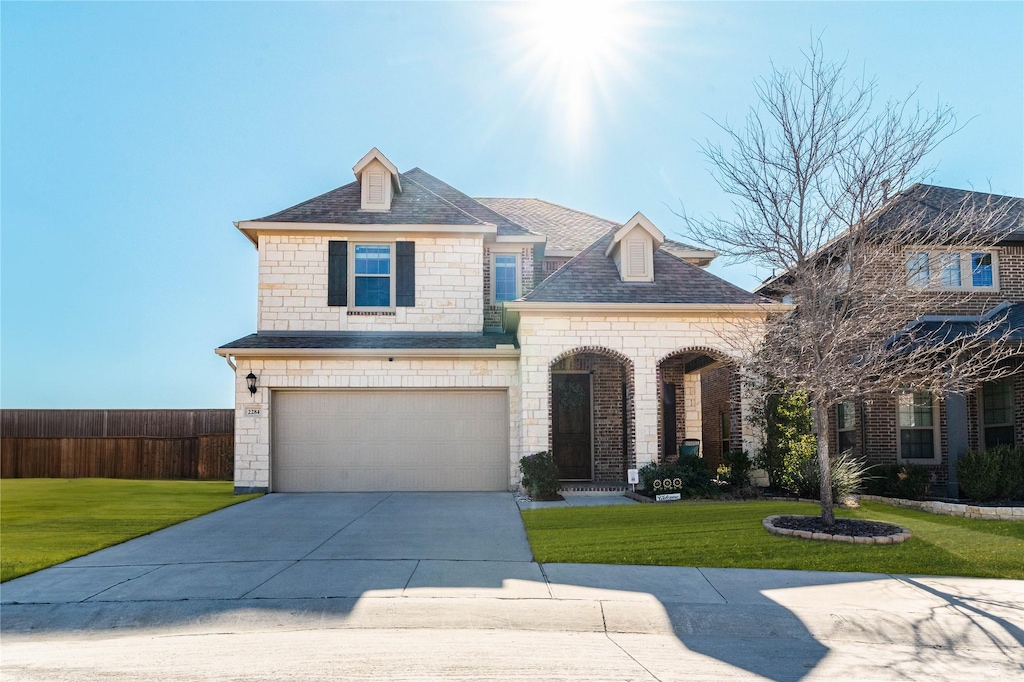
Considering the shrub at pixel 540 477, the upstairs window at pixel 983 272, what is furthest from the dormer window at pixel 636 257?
the upstairs window at pixel 983 272

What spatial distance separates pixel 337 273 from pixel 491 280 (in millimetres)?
3665

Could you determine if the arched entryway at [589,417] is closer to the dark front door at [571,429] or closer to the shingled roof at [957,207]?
the dark front door at [571,429]

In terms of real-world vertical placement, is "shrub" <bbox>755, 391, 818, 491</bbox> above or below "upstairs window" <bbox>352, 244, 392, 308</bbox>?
below

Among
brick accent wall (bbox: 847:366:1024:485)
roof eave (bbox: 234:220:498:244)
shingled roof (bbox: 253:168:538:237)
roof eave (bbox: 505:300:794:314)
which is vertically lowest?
brick accent wall (bbox: 847:366:1024:485)

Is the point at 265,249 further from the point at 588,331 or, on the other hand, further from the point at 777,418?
the point at 777,418

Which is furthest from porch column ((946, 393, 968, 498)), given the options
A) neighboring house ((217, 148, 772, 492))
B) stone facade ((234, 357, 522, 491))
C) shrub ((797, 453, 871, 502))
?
stone facade ((234, 357, 522, 491))

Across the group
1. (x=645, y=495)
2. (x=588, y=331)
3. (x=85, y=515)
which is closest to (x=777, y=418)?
(x=645, y=495)

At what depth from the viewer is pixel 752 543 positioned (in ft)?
30.9

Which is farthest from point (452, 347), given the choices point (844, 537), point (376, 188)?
point (844, 537)

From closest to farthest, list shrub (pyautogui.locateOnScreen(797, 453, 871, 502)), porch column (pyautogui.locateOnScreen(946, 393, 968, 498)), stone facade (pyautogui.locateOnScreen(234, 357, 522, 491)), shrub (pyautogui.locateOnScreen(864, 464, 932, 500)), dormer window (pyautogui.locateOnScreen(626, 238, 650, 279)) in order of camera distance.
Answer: shrub (pyautogui.locateOnScreen(797, 453, 871, 502))
porch column (pyautogui.locateOnScreen(946, 393, 968, 498))
shrub (pyautogui.locateOnScreen(864, 464, 932, 500))
dormer window (pyautogui.locateOnScreen(626, 238, 650, 279))
stone facade (pyautogui.locateOnScreen(234, 357, 522, 491))

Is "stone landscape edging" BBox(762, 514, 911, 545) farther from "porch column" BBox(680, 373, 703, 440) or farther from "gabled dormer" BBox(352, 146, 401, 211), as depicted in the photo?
"gabled dormer" BBox(352, 146, 401, 211)

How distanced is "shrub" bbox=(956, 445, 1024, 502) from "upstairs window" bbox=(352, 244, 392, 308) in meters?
12.1

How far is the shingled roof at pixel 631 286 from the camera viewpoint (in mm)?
15328

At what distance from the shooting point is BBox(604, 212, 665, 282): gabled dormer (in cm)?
1587
